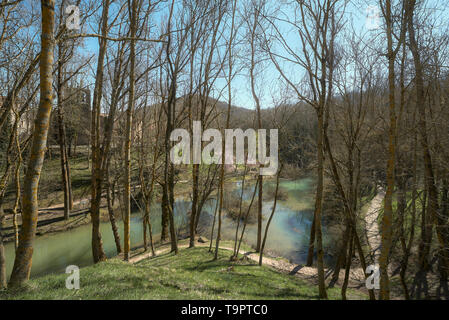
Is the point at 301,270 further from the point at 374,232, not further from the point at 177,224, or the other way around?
the point at 177,224

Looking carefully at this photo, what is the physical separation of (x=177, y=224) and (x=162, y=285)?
1474cm

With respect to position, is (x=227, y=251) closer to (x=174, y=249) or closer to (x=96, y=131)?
(x=174, y=249)

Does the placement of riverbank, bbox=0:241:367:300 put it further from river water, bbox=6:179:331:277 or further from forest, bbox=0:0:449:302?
river water, bbox=6:179:331:277

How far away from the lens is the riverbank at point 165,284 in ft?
12.6

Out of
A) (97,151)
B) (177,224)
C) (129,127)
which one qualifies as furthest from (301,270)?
(177,224)

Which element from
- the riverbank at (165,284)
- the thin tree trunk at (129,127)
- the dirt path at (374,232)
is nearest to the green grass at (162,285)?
the riverbank at (165,284)

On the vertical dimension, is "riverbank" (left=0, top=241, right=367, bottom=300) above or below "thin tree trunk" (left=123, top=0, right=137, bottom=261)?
below

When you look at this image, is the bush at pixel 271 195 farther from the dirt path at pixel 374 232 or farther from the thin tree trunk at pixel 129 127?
the thin tree trunk at pixel 129 127

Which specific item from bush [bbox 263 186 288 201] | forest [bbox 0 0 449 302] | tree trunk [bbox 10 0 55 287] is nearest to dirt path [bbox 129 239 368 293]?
forest [bbox 0 0 449 302]

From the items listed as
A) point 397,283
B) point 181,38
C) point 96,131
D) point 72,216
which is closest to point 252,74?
point 181,38

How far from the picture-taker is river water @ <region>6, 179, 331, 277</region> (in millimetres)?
12453

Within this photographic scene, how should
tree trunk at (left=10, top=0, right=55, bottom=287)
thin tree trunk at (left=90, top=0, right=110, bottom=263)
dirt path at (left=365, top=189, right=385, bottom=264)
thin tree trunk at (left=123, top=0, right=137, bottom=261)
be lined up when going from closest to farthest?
tree trunk at (left=10, top=0, right=55, bottom=287) < dirt path at (left=365, top=189, right=385, bottom=264) < thin tree trunk at (left=123, top=0, right=137, bottom=261) < thin tree trunk at (left=90, top=0, right=110, bottom=263)

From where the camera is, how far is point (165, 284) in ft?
16.2

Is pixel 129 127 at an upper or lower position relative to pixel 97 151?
upper
